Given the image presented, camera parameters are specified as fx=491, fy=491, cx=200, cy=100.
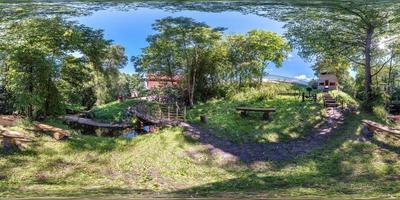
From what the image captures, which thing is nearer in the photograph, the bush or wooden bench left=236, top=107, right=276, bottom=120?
wooden bench left=236, top=107, right=276, bottom=120

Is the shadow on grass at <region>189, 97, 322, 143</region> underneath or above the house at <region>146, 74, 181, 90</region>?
underneath

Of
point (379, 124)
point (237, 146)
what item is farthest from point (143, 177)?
point (379, 124)

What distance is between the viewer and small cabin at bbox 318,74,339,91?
4.05 metres

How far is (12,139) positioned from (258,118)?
195cm

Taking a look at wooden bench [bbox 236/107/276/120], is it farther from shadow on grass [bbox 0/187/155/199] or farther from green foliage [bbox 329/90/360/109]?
shadow on grass [bbox 0/187/155/199]

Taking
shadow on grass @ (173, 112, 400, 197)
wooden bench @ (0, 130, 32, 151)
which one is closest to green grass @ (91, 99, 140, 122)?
wooden bench @ (0, 130, 32, 151)

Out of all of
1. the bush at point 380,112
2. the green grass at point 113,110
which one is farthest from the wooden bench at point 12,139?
the bush at point 380,112

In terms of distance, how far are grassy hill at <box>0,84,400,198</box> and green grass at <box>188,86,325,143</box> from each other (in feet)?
0.14

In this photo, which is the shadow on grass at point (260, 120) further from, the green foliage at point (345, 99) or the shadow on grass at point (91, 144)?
the shadow on grass at point (91, 144)

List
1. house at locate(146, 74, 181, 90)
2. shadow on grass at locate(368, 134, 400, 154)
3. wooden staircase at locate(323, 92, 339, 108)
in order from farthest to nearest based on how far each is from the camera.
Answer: shadow on grass at locate(368, 134, 400, 154), wooden staircase at locate(323, 92, 339, 108), house at locate(146, 74, 181, 90)

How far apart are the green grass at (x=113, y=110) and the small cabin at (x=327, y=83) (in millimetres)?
1506

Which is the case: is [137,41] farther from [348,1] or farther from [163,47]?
[348,1]

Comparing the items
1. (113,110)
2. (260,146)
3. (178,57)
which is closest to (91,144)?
(113,110)

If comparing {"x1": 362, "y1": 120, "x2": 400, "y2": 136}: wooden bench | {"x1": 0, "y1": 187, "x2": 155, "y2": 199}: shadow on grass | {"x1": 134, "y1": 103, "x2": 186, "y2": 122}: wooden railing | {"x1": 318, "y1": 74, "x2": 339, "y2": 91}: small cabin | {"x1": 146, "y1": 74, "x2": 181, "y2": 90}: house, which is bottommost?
{"x1": 0, "y1": 187, "x2": 155, "y2": 199}: shadow on grass
